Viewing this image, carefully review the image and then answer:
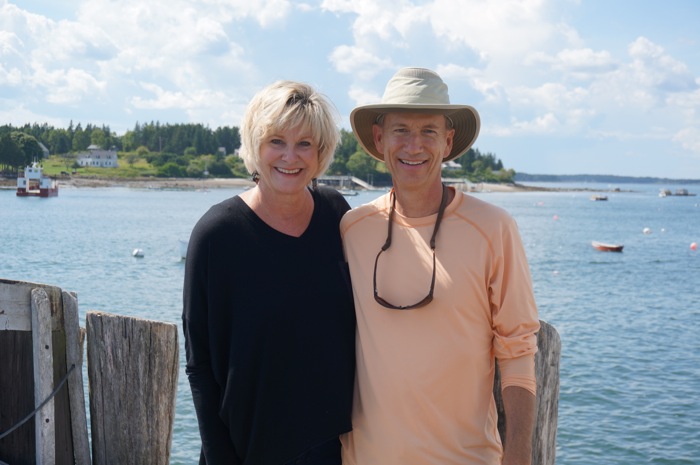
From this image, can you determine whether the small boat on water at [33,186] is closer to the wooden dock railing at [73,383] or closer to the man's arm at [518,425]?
the wooden dock railing at [73,383]

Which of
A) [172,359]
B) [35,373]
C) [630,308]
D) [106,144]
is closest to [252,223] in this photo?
[172,359]

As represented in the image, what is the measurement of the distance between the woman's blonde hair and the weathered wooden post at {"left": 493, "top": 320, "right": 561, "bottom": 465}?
1361mm

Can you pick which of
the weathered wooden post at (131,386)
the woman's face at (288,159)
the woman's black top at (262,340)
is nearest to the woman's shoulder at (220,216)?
the woman's black top at (262,340)

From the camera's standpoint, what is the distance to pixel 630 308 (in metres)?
26.6

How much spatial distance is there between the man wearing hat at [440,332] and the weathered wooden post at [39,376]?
188 centimetres

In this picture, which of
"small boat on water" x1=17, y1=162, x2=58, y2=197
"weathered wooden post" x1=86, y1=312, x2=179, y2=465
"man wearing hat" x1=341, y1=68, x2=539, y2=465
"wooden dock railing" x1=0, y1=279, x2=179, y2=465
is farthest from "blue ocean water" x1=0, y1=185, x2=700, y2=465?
"small boat on water" x1=17, y1=162, x2=58, y2=197

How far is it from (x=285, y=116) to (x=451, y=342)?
3.95ft

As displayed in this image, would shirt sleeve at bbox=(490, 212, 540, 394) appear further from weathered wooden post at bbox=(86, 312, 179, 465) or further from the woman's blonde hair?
weathered wooden post at bbox=(86, 312, 179, 465)

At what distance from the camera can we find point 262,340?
10.2ft

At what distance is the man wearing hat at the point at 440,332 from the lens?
2961 mm

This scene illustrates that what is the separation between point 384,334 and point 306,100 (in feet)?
3.59

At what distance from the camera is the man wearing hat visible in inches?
117

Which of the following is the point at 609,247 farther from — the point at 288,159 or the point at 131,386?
the point at 288,159

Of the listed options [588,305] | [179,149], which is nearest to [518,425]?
[588,305]
